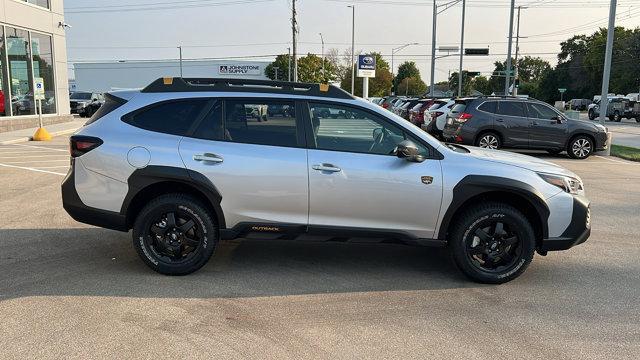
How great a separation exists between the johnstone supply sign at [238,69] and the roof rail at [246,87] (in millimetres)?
86486

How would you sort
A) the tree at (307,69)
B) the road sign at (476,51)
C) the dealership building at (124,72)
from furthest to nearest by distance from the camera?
1. the dealership building at (124,72)
2. the tree at (307,69)
3. the road sign at (476,51)

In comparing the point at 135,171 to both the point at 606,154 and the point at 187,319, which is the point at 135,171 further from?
the point at 606,154

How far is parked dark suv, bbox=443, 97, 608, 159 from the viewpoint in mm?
15281

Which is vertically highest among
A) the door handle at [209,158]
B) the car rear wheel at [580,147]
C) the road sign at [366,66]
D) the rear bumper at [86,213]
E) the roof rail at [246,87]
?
the road sign at [366,66]

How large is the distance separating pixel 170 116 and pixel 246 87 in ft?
2.55

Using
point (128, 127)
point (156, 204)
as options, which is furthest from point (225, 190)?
point (128, 127)

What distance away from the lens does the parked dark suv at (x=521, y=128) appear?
50.1 ft

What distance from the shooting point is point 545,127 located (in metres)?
15.3

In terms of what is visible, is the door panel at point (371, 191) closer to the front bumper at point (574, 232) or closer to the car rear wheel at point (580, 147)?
the front bumper at point (574, 232)

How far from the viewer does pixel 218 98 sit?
5.13m

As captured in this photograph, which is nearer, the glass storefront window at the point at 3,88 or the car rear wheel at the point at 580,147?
the car rear wheel at the point at 580,147

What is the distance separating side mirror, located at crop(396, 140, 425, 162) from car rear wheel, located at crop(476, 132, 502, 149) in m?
11.0

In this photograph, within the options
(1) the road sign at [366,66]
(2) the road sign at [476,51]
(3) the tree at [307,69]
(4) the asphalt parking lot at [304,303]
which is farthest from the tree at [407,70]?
(4) the asphalt parking lot at [304,303]

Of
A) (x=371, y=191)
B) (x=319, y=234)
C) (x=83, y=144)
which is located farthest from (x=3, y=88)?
(x=371, y=191)
